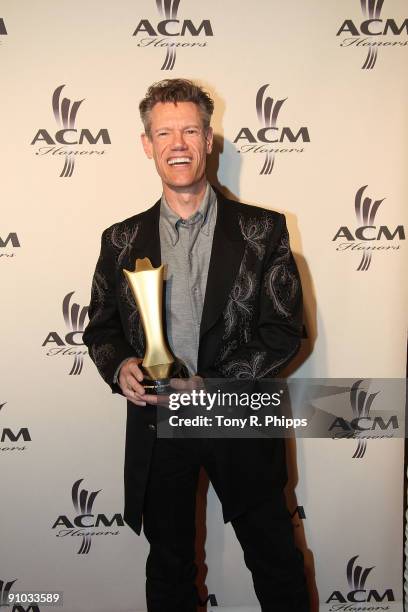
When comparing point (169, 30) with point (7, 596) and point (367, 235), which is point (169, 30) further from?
point (7, 596)

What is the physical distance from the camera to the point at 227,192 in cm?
189

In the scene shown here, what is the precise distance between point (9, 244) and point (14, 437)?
2.23 ft

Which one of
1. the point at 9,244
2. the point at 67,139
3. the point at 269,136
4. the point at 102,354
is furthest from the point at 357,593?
the point at 67,139

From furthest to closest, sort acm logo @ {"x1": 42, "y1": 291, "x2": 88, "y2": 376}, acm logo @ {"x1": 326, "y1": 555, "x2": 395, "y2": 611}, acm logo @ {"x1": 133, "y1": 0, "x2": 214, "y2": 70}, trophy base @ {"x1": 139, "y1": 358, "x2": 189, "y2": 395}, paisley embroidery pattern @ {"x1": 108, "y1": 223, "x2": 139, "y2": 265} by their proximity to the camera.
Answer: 1. acm logo @ {"x1": 326, "y1": 555, "x2": 395, "y2": 611}
2. acm logo @ {"x1": 42, "y1": 291, "x2": 88, "y2": 376}
3. acm logo @ {"x1": 133, "y1": 0, "x2": 214, "y2": 70}
4. paisley embroidery pattern @ {"x1": 108, "y1": 223, "x2": 139, "y2": 265}
5. trophy base @ {"x1": 139, "y1": 358, "x2": 189, "y2": 395}

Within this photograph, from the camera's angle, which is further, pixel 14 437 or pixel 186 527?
pixel 14 437

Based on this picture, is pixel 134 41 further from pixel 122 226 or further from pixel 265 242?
pixel 265 242

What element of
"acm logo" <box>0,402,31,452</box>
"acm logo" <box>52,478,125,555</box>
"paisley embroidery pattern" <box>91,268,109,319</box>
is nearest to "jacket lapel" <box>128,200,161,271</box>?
"paisley embroidery pattern" <box>91,268,109,319</box>

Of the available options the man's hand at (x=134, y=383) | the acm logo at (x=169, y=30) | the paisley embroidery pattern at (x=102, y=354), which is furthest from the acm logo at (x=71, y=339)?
the acm logo at (x=169, y=30)

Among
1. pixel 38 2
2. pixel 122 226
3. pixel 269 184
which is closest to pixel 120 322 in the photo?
pixel 122 226

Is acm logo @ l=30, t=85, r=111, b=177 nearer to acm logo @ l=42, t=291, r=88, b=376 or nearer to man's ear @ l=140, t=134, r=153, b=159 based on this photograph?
man's ear @ l=140, t=134, r=153, b=159

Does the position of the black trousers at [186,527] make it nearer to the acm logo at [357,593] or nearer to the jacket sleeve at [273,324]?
the jacket sleeve at [273,324]

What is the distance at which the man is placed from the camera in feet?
4.93

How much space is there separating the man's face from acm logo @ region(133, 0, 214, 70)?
1.39 ft

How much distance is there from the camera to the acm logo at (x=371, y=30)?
183 cm
